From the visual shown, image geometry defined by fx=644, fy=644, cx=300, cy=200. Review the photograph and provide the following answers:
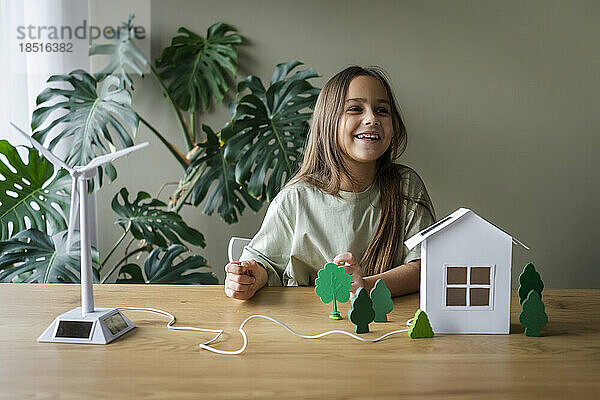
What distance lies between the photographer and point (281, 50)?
306 centimetres

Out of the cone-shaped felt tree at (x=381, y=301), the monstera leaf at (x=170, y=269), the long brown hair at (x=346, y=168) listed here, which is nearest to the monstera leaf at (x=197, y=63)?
the monstera leaf at (x=170, y=269)

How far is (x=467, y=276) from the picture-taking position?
120cm

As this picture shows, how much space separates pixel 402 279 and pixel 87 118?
1605 mm

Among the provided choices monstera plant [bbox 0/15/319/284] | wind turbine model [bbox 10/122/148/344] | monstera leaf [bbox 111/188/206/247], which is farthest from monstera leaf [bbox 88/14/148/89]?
wind turbine model [bbox 10/122/148/344]

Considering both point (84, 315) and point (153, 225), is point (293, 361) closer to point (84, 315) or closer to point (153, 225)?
point (84, 315)

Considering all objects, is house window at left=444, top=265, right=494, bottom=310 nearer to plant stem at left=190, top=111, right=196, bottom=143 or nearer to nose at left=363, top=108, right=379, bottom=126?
nose at left=363, top=108, right=379, bottom=126

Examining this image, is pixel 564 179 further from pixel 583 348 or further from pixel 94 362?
pixel 94 362

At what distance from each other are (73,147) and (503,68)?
196 centimetres

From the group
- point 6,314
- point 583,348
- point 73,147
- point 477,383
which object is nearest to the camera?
point 477,383

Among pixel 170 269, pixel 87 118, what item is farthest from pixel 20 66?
pixel 170 269

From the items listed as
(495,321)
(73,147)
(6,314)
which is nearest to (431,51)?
(73,147)

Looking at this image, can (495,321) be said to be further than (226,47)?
No

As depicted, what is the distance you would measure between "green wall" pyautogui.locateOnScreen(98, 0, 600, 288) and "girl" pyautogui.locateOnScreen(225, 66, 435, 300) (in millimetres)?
1311

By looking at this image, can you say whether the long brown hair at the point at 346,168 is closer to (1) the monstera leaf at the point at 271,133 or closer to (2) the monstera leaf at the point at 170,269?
(1) the monstera leaf at the point at 271,133
